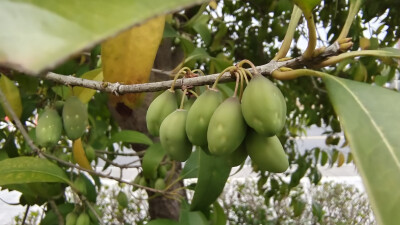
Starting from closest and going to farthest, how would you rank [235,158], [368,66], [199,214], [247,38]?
[235,158], [199,214], [368,66], [247,38]

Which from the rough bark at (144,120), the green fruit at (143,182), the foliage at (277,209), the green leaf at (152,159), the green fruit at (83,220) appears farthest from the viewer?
the foliage at (277,209)

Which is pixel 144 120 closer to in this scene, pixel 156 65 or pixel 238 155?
pixel 156 65

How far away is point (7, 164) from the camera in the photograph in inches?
34.1

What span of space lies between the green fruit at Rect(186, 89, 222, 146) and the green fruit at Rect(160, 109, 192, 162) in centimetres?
3

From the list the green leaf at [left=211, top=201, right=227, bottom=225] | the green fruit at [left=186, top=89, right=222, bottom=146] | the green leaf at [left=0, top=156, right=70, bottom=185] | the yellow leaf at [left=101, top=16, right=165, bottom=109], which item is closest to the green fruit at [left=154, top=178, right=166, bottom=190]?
the green leaf at [left=211, top=201, right=227, bottom=225]

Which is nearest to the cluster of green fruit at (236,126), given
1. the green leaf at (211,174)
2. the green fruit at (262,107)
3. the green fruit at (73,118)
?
the green fruit at (262,107)

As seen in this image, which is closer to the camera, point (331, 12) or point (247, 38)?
point (331, 12)

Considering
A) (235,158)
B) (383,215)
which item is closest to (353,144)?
(383,215)

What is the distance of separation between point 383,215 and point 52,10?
254 mm

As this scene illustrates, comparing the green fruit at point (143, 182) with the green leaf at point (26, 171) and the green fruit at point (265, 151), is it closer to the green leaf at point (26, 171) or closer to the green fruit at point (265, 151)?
the green leaf at point (26, 171)

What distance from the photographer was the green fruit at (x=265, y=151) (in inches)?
Result: 19.6

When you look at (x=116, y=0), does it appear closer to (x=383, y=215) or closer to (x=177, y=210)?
(x=383, y=215)

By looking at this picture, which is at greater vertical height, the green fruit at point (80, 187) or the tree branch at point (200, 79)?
the tree branch at point (200, 79)

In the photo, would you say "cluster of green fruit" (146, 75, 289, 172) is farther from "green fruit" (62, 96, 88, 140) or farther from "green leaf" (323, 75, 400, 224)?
"green fruit" (62, 96, 88, 140)
